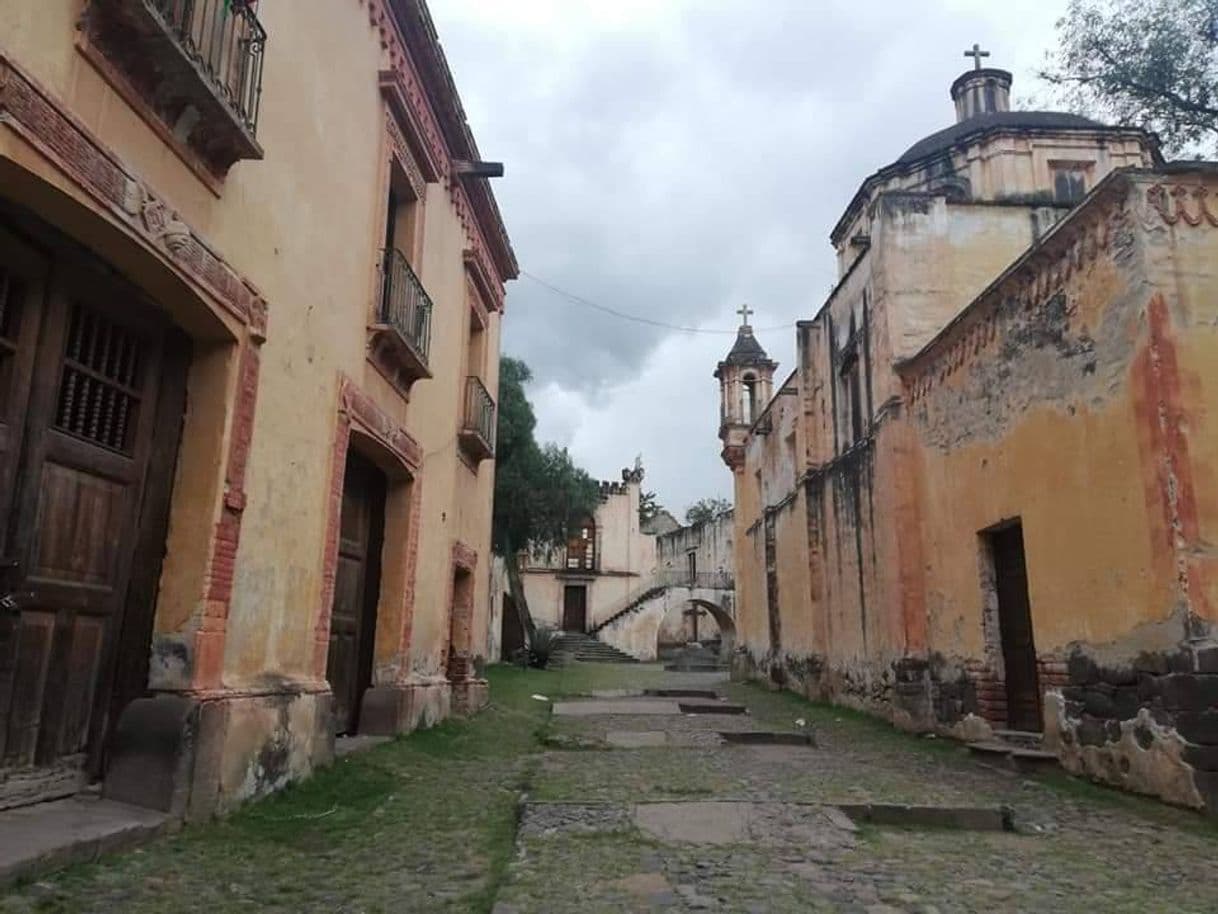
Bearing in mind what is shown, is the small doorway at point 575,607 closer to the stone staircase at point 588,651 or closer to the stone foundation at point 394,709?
the stone staircase at point 588,651

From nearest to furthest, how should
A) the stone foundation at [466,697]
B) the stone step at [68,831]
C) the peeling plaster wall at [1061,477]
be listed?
the stone step at [68,831], the peeling plaster wall at [1061,477], the stone foundation at [466,697]

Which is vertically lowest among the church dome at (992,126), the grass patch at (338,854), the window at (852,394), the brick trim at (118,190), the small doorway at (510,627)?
the grass patch at (338,854)

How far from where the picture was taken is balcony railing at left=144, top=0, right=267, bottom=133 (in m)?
4.47

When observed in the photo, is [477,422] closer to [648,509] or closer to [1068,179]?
[1068,179]

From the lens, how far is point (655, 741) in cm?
901

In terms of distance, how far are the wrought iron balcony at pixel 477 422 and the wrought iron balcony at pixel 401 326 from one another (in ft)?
7.85

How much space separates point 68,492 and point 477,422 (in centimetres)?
764

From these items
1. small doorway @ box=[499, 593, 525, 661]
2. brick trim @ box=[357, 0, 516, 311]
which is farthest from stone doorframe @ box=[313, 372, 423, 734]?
small doorway @ box=[499, 593, 525, 661]

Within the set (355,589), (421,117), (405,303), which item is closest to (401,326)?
(405,303)

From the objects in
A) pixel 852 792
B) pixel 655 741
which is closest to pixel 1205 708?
pixel 852 792

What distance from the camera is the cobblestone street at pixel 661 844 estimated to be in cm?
372

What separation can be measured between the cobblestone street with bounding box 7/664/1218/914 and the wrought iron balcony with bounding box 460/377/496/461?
15.0 ft

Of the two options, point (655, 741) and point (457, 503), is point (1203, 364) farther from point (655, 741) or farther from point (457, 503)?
point (457, 503)

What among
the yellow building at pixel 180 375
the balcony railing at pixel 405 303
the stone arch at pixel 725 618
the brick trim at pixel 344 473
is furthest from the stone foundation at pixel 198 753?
the stone arch at pixel 725 618
